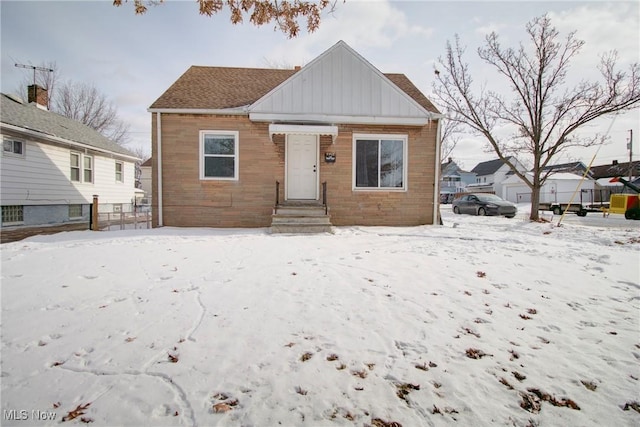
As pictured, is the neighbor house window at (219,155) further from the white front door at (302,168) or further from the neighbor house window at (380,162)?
the neighbor house window at (380,162)

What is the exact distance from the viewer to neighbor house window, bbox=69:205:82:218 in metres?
14.1

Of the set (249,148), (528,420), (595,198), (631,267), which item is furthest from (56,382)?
(595,198)

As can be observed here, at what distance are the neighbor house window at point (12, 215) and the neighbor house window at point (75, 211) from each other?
224 centimetres

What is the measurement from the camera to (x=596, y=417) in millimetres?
1875

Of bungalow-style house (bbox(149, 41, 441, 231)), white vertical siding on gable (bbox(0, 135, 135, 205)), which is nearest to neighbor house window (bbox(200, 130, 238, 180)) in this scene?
bungalow-style house (bbox(149, 41, 441, 231))

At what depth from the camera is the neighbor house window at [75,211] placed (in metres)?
14.1

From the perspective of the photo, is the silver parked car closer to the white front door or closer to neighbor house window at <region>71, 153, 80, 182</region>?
the white front door

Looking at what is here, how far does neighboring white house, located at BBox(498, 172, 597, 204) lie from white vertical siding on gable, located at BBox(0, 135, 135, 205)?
4119 centimetres

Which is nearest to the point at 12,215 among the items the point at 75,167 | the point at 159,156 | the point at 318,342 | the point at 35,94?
the point at 75,167

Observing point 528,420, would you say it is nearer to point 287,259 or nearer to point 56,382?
point 56,382

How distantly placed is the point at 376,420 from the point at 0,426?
2.20 m

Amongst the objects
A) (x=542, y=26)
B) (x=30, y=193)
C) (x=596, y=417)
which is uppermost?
(x=542, y=26)

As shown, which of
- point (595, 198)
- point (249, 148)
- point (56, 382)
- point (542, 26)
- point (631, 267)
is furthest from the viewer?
point (595, 198)

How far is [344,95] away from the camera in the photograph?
989cm
